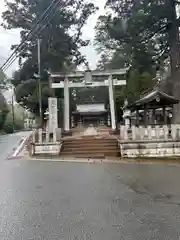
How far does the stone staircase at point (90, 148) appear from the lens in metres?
17.5

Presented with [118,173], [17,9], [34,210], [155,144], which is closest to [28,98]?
[17,9]

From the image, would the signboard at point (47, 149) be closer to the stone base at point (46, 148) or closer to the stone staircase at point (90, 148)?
the stone base at point (46, 148)

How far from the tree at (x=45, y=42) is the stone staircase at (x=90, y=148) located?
15.3 m

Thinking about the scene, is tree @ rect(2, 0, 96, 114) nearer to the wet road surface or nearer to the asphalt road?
the asphalt road

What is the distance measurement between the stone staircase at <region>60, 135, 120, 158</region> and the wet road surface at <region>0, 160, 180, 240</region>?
6067 millimetres

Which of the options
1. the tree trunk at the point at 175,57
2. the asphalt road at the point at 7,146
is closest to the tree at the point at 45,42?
the asphalt road at the point at 7,146

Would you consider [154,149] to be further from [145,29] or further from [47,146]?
[145,29]

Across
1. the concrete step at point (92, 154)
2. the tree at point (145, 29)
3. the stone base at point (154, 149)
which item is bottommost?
the concrete step at point (92, 154)

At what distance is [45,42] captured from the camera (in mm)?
34094

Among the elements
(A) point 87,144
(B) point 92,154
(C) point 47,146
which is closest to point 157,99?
(A) point 87,144

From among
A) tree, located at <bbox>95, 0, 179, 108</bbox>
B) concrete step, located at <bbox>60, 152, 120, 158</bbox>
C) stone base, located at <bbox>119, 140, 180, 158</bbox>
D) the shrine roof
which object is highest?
tree, located at <bbox>95, 0, 179, 108</bbox>

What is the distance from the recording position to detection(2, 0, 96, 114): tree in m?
32.9

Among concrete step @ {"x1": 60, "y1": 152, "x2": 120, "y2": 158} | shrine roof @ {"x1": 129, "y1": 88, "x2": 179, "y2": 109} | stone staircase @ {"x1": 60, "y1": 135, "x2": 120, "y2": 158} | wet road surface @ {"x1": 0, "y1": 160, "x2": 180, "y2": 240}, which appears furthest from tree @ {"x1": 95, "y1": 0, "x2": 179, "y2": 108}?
wet road surface @ {"x1": 0, "y1": 160, "x2": 180, "y2": 240}

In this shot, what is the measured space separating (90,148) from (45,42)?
1887cm
